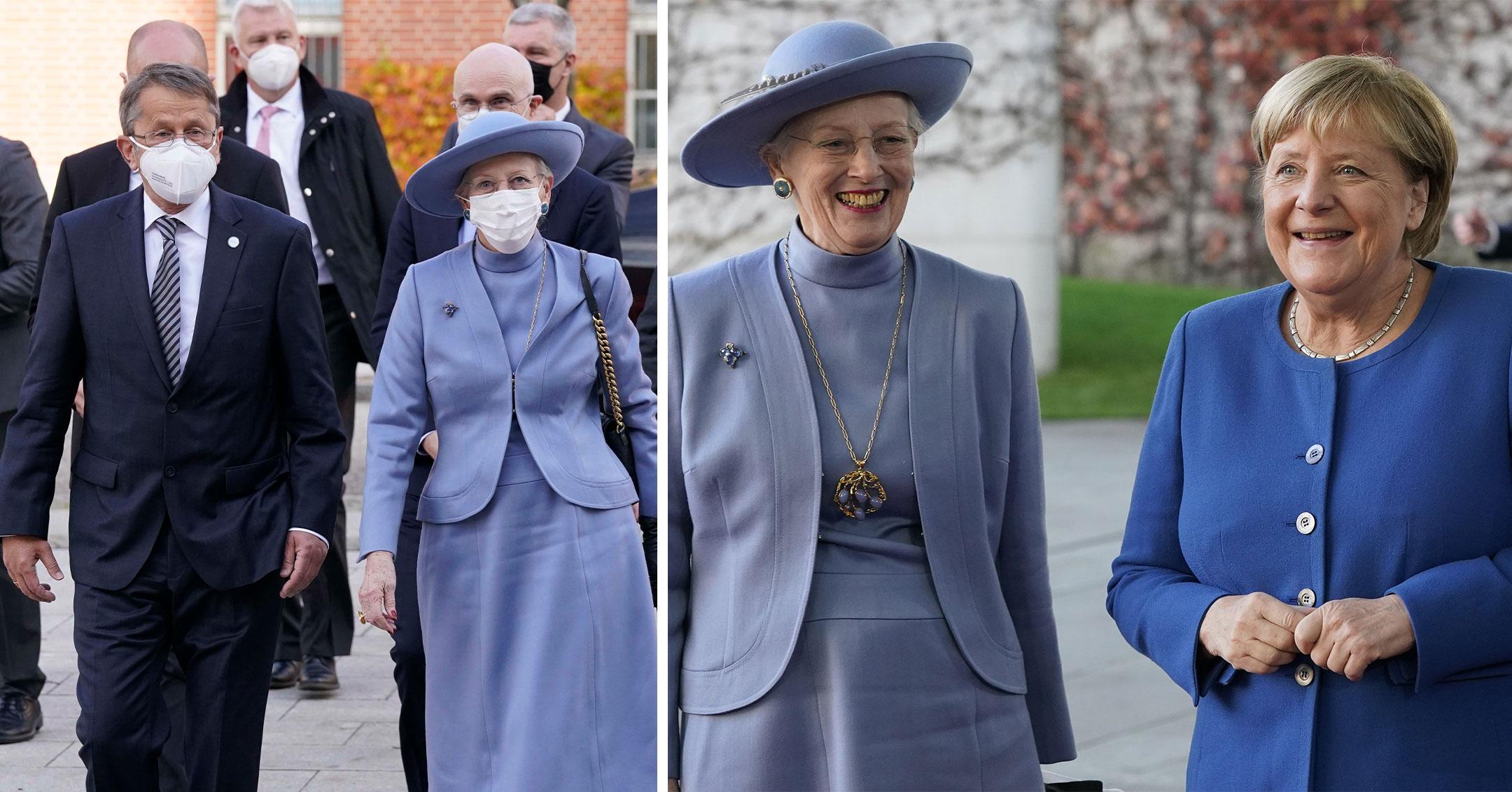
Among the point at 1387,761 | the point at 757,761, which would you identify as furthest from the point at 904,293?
the point at 1387,761

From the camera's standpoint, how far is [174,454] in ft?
13.1

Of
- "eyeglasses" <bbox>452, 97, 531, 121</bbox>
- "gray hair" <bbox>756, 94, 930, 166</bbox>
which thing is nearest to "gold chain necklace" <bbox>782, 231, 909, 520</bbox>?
"gray hair" <bbox>756, 94, 930, 166</bbox>

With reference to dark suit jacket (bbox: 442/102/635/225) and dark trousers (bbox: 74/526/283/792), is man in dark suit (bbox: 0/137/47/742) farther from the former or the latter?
dark trousers (bbox: 74/526/283/792)

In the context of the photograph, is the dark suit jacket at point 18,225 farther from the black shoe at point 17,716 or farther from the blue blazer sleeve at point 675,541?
the blue blazer sleeve at point 675,541

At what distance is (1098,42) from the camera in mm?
11844

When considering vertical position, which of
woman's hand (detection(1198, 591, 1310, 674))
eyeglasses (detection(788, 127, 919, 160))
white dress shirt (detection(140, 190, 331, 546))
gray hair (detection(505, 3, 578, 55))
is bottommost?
woman's hand (detection(1198, 591, 1310, 674))

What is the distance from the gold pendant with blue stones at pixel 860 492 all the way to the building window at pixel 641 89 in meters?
15.2

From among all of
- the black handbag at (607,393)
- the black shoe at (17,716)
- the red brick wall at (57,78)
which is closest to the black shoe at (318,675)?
the black shoe at (17,716)

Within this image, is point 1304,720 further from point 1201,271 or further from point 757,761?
point 1201,271

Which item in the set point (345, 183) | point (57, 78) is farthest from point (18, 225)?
point (57, 78)

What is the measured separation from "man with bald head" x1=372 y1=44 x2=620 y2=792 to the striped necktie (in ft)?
2.20

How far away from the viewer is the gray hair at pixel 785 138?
279cm

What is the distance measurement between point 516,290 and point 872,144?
161 centimetres

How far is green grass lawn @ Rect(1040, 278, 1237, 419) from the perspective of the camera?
10.3 metres
